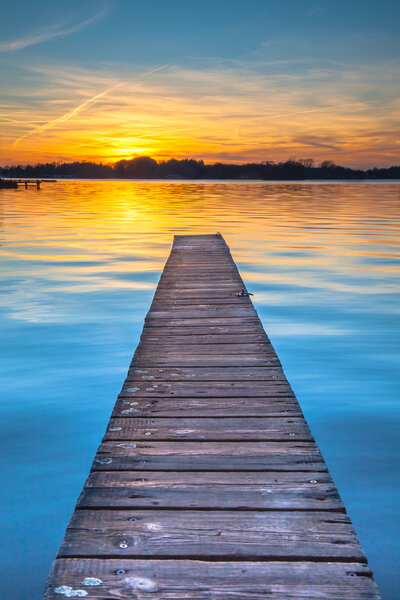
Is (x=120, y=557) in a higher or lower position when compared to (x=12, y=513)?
higher

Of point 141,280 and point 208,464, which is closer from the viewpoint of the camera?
point 208,464

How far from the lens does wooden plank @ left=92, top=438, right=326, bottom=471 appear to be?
10.4ft

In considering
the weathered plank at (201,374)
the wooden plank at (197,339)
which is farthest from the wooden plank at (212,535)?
the wooden plank at (197,339)

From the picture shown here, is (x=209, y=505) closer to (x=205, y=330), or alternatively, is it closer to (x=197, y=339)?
(x=197, y=339)

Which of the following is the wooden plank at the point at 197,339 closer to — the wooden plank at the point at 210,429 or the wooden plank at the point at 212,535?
the wooden plank at the point at 210,429

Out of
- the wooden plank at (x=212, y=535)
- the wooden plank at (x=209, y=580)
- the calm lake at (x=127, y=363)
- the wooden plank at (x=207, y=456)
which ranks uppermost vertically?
the wooden plank at (x=207, y=456)

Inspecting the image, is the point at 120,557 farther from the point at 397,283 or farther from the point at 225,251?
the point at 397,283

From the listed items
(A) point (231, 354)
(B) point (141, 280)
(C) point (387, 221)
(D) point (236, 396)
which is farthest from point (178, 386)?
(C) point (387, 221)

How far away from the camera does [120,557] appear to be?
2.40m

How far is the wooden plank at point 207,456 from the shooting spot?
125 inches

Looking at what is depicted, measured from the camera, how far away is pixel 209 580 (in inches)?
89.4

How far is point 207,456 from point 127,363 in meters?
4.50

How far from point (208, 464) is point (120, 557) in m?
0.93

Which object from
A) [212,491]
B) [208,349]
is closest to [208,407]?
[212,491]
